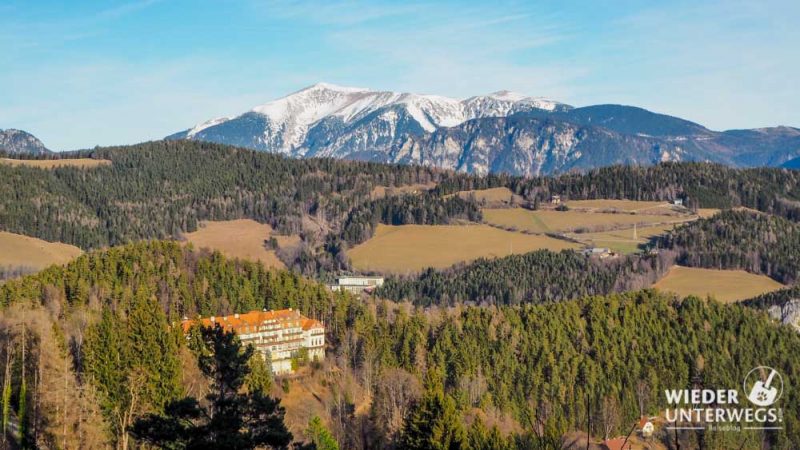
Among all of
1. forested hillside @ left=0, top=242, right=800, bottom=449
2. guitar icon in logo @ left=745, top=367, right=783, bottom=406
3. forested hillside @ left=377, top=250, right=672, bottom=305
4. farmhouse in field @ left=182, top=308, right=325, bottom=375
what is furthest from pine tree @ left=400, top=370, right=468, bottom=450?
forested hillside @ left=377, top=250, right=672, bottom=305

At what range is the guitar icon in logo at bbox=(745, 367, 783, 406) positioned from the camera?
113500 mm

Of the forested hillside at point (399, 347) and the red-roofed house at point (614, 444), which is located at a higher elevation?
the forested hillside at point (399, 347)

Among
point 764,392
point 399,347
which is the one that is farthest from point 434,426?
point 764,392

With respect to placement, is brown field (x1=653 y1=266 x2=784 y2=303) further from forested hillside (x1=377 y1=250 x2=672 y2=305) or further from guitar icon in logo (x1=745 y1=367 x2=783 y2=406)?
guitar icon in logo (x1=745 y1=367 x2=783 y2=406)

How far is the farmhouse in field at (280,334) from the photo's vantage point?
4085 inches

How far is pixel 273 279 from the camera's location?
127625 mm

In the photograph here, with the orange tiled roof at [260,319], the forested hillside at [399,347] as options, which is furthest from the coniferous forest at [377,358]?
the orange tiled roof at [260,319]

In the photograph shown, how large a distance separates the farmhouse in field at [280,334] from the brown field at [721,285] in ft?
303

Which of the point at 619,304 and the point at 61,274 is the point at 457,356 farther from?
the point at 61,274

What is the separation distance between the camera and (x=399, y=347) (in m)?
110

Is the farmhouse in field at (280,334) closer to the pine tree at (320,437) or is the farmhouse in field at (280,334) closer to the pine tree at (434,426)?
the pine tree at (320,437)

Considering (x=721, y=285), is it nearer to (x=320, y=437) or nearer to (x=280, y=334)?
(x=280, y=334)

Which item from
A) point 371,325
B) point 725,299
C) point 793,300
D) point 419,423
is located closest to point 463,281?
point 725,299

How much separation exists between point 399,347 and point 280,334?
46.6 ft
